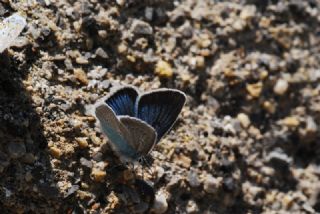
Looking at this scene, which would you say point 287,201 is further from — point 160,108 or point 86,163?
point 86,163

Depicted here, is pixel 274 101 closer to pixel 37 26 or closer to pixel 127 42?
pixel 127 42

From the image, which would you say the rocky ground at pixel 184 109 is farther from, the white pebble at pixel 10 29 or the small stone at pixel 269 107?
the white pebble at pixel 10 29

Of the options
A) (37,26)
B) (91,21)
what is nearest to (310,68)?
(91,21)

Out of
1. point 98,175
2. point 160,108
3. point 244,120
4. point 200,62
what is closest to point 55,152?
point 98,175

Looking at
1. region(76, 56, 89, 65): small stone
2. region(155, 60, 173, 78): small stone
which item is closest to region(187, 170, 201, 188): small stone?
region(155, 60, 173, 78): small stone

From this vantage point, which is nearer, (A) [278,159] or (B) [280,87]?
(A) [278,159]

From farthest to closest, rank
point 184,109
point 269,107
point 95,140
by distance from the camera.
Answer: point 269,107
point 184,109
point 95,140

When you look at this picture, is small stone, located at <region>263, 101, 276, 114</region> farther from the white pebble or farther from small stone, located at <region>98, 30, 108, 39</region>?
the white pebble

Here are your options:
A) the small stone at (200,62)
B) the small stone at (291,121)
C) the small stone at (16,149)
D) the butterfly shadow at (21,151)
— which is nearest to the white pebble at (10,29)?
the butterfly shadow at (21,151)
